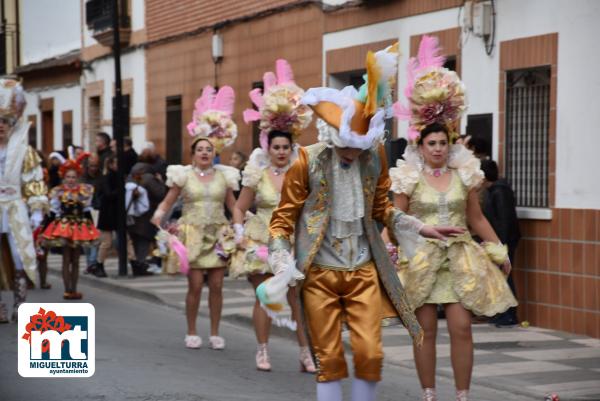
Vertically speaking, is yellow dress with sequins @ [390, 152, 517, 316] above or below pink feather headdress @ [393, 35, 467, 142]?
below

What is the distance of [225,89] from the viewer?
1183 cm

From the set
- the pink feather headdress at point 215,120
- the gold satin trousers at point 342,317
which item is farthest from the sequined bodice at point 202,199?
the gold satin trousers at point 342,317

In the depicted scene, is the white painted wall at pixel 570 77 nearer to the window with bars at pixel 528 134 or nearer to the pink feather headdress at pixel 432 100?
the window with bars at pixel 528 134

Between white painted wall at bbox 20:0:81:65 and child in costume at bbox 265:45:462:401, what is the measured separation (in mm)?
24690

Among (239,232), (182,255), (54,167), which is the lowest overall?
(182,255)

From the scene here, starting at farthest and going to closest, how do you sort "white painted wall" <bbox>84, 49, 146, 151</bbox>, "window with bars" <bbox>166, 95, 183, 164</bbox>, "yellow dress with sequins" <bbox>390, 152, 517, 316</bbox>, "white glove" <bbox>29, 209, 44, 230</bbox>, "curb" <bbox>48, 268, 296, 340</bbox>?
1. "white painted wall" <bbox>84, 49, 146, 151</bbox>
2. "window with bars" <bbox>166, 95, 183, 164</bbox>
3. "curb" <bbox>48, 268, 296, 340</bbox>
4. "white glove" <bbox>29, 209, 44, 230</bbox>
5. "yellow dress with sequins" <bbox>390, 152, 517, 316</bbox>

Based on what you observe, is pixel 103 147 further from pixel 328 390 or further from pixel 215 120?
pixel 328 390

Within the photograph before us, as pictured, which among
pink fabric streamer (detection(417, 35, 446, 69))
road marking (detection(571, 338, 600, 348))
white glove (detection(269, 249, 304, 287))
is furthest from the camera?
road marking (detection(571, 338, 600, 348))

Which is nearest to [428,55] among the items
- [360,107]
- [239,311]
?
[360,107]

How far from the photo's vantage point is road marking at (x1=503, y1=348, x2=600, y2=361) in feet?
35.7

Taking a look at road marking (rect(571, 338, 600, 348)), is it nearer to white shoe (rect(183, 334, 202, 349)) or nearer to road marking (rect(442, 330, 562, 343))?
road marking (rect(442, 330, 562, 343))

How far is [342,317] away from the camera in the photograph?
23.1ft

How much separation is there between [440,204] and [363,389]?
1814 millimetres

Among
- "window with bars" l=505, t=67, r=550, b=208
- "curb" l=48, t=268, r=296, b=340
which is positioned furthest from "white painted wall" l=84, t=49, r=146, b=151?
"window with bars" l=505, t=67, r=550, b=208
